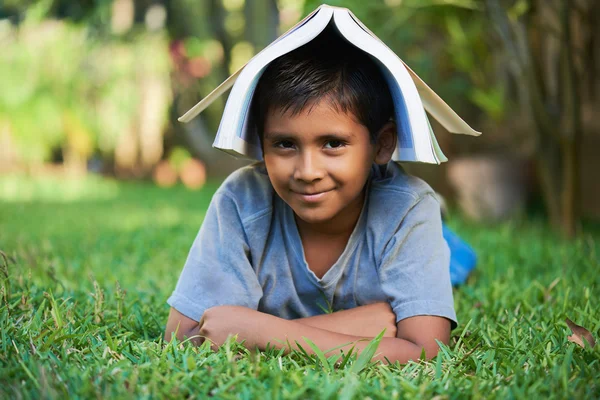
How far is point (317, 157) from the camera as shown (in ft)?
5.82

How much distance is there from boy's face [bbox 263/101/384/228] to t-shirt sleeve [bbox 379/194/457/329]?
0.22 meters

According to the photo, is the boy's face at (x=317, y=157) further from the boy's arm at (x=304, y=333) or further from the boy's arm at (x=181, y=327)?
the boy's arm at (x=181, y=327)

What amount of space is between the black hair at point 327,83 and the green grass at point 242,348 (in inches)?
26.4

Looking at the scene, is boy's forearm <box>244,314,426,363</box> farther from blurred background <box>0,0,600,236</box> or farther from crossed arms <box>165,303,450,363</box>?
blurred background <box>0,0,600,236</box>

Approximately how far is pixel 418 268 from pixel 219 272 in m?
0.59

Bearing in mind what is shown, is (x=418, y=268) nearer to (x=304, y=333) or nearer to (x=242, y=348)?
(x=304, y=333)

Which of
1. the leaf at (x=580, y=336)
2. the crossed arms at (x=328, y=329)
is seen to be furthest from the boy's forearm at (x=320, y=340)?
the leaf at (x=580, y=336)

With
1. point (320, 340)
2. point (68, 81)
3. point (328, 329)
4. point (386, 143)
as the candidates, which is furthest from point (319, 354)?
point (68, 81)

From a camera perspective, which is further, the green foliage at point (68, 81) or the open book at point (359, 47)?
the green foliage at point (68, 81)

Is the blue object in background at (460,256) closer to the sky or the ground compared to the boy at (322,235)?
closer to the ground

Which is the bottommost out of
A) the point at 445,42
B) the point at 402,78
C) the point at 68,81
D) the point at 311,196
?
the point at 311,196

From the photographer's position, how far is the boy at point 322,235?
5.86ft

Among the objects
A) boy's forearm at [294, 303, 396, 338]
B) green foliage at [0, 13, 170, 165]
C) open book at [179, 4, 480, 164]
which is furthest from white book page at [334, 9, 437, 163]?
green foliage at [0, 13, 170, 165]

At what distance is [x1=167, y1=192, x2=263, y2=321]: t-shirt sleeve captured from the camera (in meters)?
1.94
